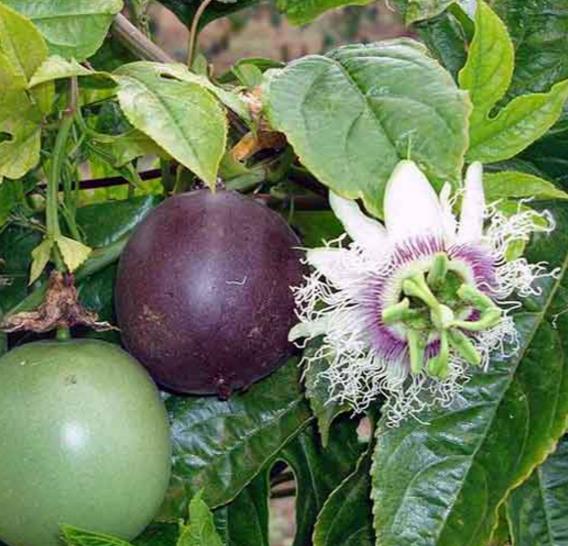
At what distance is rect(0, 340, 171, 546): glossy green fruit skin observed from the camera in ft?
1.84

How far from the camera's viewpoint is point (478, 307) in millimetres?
511

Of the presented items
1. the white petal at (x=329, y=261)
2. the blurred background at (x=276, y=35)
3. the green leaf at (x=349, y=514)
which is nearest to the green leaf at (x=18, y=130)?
the white petal at (x=329, y=261)

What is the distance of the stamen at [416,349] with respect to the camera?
1.69 feet

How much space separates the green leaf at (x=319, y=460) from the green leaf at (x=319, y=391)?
111 millimetres

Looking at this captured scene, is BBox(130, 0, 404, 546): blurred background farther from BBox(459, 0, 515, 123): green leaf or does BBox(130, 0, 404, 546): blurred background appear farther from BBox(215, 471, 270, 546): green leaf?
BBox(459, 0, 515, 123): green leaf

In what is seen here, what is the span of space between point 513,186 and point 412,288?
84 mm

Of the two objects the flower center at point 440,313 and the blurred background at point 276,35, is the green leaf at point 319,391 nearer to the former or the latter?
the flower center at point 440,313

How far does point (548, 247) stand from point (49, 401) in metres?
0.26

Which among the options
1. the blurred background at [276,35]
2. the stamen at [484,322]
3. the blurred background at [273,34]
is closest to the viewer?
the stamen at [484,322]

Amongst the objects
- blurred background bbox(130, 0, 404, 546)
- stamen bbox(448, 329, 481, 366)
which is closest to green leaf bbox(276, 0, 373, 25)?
stamen bbox(448, 329, 481, 366)

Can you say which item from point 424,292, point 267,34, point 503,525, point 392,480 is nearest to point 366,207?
point 424,292

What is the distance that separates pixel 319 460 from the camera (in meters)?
0.77

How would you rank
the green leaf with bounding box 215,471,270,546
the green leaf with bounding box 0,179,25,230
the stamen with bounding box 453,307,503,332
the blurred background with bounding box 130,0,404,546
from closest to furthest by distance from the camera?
the stamen with bounding box 453,307,503,332, the green leaf with bounding box 0,179,25,230, the green leaf with bounding box 215,471,270,546, the blurred background with bounding box 130,0,404,546

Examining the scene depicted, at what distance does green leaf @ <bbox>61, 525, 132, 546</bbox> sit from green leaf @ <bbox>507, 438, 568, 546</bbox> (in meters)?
0.19
